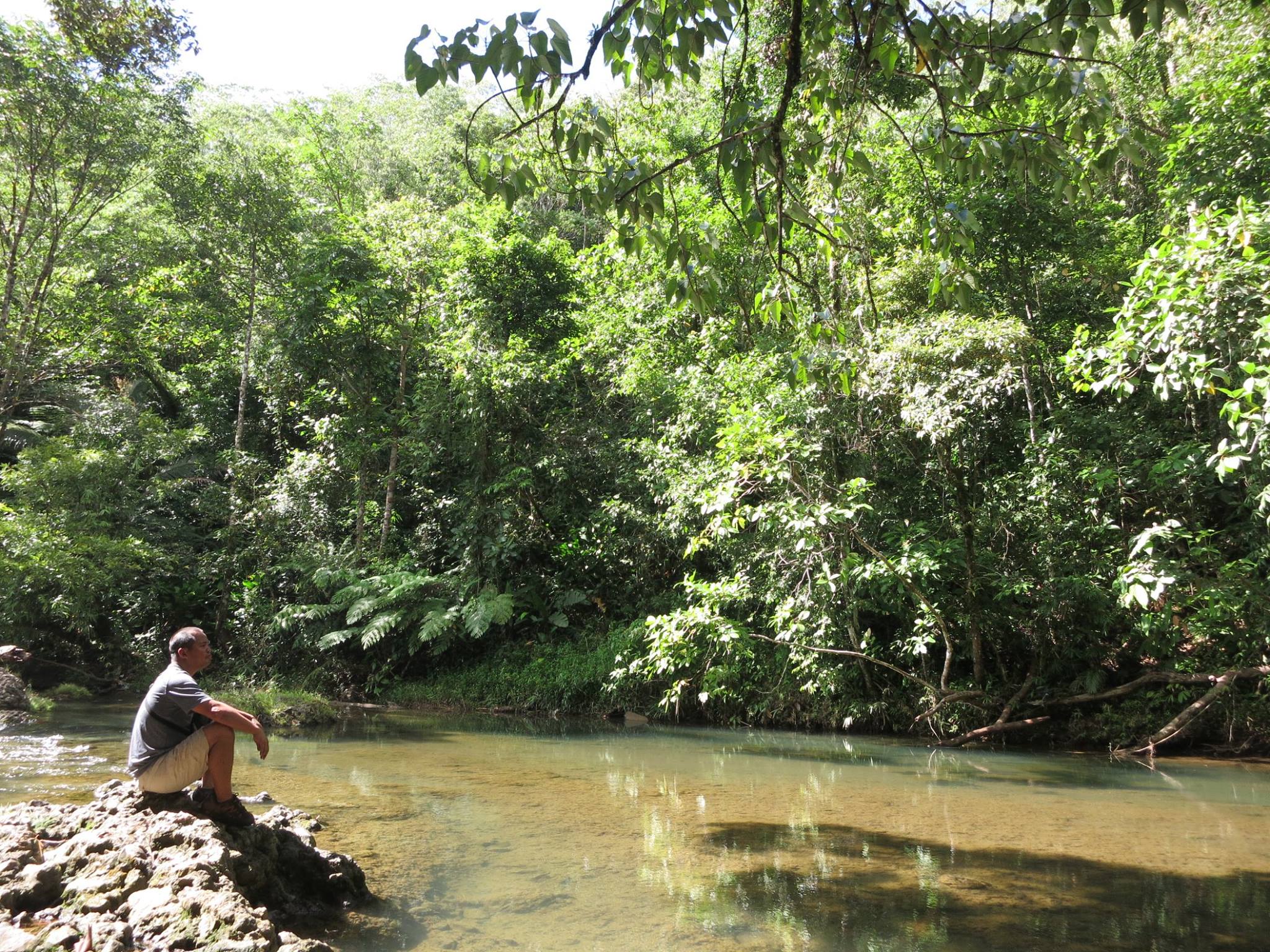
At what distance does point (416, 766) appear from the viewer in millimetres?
7605

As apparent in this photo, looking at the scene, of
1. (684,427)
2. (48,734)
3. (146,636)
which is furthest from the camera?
(146,636)

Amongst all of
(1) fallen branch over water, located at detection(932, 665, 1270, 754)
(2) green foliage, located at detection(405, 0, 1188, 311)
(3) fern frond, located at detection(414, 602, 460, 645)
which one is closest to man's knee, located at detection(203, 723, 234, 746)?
(2) green foliage, located at detection(405, 0, 1188, 311)

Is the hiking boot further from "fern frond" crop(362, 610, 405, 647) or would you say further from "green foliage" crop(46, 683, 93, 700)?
"green foliage" crop(46, 683, 93, 700)

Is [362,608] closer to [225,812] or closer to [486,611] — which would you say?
[486,611]

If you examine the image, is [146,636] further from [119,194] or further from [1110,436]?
[1110,436]

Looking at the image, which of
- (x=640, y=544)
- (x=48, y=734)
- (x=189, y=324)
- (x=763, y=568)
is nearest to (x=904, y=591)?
(x=763, y=568)

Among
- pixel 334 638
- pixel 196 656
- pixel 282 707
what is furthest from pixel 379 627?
pixel 196 656

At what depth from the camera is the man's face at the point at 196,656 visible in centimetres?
403

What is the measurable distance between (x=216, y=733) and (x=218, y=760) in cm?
16

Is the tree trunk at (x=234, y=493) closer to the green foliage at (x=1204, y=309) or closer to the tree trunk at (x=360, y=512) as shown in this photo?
the tree trunk at (x=360, y=512)

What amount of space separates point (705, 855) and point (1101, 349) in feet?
13.7

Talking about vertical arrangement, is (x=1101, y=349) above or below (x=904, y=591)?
above

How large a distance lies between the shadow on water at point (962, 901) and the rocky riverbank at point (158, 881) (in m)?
1.79

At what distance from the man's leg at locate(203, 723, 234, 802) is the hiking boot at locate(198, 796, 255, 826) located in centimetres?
3
